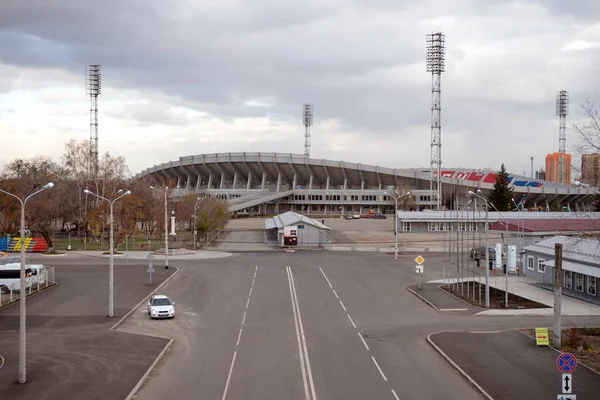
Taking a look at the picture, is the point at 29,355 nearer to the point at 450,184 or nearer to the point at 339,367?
the point at 339,367

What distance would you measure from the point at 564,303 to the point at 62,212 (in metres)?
68.7

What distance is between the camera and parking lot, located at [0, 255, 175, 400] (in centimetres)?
1764

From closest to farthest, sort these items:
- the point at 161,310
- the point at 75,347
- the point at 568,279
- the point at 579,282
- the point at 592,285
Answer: the point at 75,347
the point at 161,310
the point at 592,285
the point at 579,282
the point at 568,279

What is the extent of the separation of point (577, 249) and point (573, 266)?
214cm

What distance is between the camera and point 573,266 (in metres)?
36.1

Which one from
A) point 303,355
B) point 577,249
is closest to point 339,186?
point 577,249

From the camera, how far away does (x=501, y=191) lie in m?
110

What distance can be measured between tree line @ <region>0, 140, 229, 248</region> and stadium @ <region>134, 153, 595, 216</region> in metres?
38.1

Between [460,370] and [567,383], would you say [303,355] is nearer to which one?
[460,370]

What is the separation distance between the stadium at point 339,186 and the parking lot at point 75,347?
9243 cm

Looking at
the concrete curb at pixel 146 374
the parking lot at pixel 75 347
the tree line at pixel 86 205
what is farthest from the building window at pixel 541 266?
the tree line at pixel 86 205

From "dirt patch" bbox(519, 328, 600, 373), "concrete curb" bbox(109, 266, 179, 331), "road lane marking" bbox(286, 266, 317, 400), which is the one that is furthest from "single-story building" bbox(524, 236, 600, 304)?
"concrete curb" bbox(109, 266, 179, 331)

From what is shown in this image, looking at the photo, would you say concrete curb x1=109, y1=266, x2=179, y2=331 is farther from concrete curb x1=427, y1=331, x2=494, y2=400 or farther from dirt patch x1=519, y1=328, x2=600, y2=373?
dirt patch x1=519, y1=328, x2=600, y2=373

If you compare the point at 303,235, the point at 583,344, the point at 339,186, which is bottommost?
the point at 583,344
